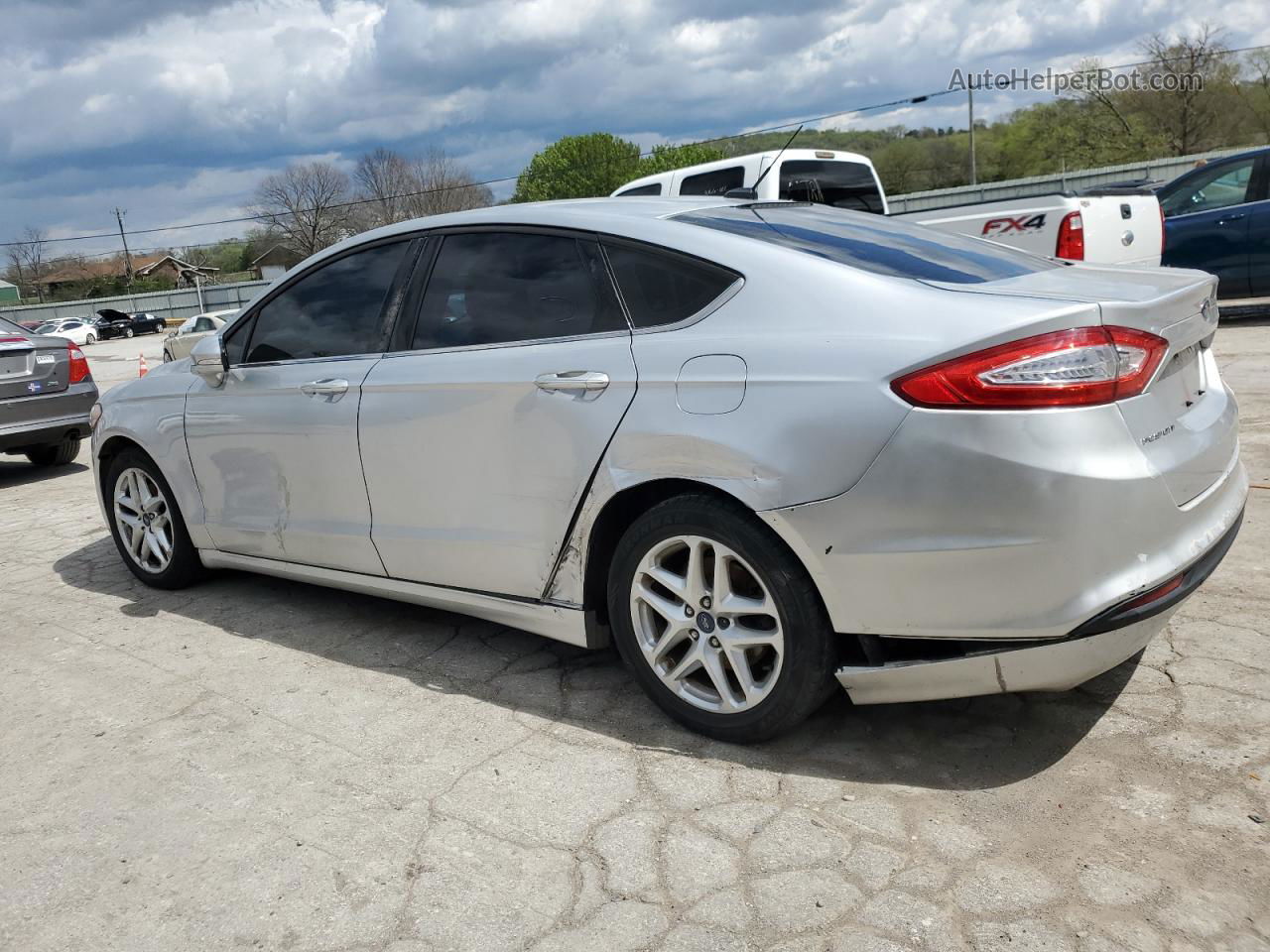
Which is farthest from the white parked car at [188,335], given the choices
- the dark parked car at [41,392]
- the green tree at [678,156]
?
the green tree at [678,156]

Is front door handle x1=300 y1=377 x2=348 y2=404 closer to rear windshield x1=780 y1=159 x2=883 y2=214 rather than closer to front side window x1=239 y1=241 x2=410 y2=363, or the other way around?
front side window x1=239 y1=241 x2=410 y2=363

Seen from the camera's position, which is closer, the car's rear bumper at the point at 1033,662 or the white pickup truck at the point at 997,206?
the car's rear bumper at the point at 1033,662

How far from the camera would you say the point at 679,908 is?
2365mm

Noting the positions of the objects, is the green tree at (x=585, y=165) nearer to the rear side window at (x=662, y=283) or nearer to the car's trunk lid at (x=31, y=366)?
the car's trunk lid at (x=31, y=366)

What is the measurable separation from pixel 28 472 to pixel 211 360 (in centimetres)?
612

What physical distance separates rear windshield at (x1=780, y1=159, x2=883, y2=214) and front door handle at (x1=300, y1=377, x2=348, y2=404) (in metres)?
6.23

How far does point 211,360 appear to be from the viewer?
4426mm

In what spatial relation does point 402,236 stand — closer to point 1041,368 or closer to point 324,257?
point 324,257

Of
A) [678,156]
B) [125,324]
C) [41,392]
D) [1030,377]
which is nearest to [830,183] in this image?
[41,392]

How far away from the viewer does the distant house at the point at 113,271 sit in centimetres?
9579

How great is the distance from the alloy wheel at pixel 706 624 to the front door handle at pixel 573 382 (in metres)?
0.51

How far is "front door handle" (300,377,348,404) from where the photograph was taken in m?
3.86

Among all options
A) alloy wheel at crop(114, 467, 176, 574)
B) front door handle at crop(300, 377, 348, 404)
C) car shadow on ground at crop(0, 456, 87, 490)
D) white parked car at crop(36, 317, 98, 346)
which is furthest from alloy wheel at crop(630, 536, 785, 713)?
white parked car at crop(36, 317, 98, 346)

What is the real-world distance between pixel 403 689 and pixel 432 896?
4.16 feet
